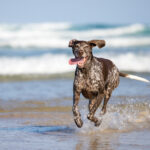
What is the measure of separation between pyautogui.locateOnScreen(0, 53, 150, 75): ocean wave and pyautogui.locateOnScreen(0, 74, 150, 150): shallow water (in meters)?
4.32

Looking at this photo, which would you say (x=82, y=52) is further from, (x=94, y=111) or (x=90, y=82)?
(x=94, y=111)

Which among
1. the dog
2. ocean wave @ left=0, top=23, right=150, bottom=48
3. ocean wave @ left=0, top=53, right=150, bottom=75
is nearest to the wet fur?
the dog

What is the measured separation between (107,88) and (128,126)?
0.78 metres

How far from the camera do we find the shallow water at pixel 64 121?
20.4 ft

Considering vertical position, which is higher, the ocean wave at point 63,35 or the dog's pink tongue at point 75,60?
the dog's pink tongue at point 75,60

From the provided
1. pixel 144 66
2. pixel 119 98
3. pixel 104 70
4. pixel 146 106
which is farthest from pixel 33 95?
pixel 144 66

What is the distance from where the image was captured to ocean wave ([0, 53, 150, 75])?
1677cm

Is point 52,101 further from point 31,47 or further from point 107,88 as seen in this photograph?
point 31,47

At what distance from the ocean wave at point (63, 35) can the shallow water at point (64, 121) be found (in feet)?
48.7

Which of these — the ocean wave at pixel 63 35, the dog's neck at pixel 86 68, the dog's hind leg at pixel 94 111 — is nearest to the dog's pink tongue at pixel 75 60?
the dog's neck at pixel 86 68

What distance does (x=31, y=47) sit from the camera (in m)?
27.6

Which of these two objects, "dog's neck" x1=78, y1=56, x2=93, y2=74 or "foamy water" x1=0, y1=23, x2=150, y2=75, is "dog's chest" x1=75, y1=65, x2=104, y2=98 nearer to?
"dog's neck" x1=78, y1=56, x2=93, y2=74

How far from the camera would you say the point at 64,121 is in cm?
809

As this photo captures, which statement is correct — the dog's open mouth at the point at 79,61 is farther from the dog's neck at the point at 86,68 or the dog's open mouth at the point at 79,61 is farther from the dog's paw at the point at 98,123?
the dog's paw at the point at 98,123
